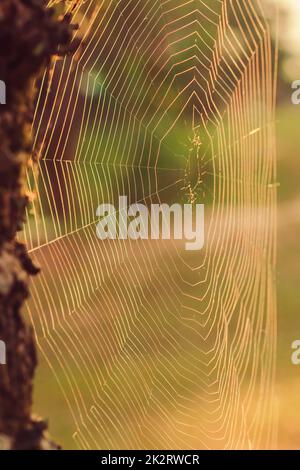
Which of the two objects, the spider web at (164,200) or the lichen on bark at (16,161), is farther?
the spider web at (164,200)

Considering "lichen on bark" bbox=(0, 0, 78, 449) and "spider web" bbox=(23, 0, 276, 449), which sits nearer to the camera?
"lichen on bark" bbox=(0, 0, 78, 449)

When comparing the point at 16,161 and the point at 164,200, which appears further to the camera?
the point at 164,200
